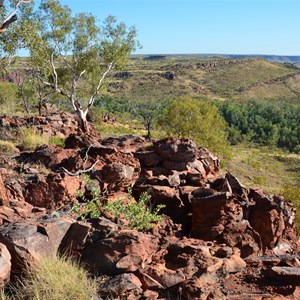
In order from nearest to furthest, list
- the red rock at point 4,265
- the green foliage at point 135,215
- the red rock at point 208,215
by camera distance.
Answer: the red rock at point 4,265
the green foliage at point 135,215
the red rock at point 208,215

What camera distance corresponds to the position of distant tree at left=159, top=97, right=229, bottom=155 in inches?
1156

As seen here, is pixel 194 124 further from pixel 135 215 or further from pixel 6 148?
pixel 135 215

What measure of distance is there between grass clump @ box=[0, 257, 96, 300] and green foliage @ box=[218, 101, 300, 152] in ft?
218

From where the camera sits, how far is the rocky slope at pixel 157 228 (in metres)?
5.32

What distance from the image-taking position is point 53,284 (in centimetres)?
480

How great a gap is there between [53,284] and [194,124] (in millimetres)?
25300

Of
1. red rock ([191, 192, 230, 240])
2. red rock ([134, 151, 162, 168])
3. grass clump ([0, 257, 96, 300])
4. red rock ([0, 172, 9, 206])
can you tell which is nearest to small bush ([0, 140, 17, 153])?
red rock ([134, 151, 162, 168])

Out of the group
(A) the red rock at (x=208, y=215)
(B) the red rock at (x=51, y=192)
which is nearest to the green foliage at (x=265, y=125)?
(A) the red rock at (x=208, y=215)

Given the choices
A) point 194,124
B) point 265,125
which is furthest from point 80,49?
point 265,125

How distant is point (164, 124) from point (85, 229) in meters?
25.8

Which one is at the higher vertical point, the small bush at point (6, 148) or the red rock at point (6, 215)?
the small bush at point (6, 148)

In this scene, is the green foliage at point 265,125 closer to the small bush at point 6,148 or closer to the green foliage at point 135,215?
the small bush at point 6,148

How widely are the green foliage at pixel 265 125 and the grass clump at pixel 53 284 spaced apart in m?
66.3

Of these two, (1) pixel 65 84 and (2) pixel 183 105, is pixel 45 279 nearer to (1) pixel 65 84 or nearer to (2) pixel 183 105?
(1) pixel 65 84
